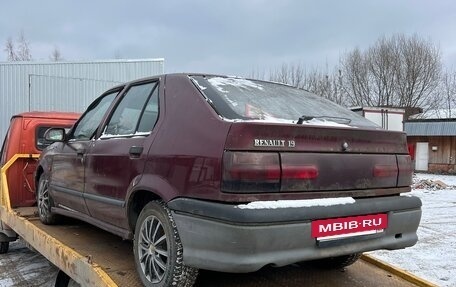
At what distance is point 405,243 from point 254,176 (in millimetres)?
1272

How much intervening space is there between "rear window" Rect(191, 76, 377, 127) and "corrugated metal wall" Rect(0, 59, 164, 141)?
1602cm

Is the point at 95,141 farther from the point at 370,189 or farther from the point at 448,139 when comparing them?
the point at 448,139

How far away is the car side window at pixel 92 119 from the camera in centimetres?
417

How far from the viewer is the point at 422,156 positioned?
91.2 feet

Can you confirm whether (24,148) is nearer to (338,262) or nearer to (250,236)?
(338,262)

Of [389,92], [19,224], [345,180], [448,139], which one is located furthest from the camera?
[389,92]

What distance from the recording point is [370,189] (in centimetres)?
303

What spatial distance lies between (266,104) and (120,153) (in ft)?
3.72

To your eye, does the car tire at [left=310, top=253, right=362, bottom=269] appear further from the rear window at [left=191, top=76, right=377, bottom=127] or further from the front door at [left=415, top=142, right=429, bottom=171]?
the front door at [left=415, top=142, right=429, bottom=171]

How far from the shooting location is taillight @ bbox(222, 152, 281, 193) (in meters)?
2.50

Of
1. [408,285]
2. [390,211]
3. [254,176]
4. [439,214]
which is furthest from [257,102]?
[439,214]

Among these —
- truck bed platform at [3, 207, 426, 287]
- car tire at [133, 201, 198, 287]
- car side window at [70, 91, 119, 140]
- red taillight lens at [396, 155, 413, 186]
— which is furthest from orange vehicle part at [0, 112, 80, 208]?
red taillight lens at [396, 155, 413, 186]

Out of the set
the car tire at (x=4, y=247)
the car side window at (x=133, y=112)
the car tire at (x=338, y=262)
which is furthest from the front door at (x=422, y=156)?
the car side window at (x=133, y=112)

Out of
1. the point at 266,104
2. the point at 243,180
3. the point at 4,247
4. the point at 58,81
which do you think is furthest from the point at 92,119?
the point at 58,81
